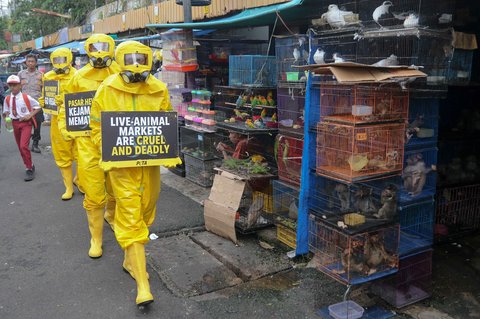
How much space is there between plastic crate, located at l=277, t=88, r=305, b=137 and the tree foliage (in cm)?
1917

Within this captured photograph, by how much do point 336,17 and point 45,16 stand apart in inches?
1041

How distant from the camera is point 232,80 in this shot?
6.10m

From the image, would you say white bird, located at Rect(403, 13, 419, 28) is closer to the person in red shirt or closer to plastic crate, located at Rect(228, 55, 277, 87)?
plastic crate, located at Rect(228, 55, 277, 87)

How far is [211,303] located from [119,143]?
1.65 metres

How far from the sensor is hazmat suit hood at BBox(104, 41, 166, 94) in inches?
148

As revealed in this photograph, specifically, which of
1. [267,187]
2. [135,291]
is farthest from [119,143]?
→ [267,187]

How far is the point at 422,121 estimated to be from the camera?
13.2 feet

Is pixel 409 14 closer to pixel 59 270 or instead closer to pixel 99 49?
pixel 99 49

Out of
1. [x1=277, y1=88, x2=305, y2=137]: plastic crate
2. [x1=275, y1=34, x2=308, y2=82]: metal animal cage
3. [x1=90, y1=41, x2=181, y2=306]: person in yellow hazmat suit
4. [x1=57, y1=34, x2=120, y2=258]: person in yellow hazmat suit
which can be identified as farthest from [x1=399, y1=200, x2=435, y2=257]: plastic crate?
[x1=57, y1=34, x2=120, y2=258]: person in yellow hazmat suit

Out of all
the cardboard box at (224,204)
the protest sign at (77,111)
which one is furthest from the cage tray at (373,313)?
the protest sign at (77,111)

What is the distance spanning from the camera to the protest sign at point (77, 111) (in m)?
5.23

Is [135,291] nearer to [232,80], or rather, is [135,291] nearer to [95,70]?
[95,70]

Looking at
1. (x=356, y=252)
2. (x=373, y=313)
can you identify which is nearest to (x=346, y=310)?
(x=373, y=313)

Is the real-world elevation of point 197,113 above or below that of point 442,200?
above
